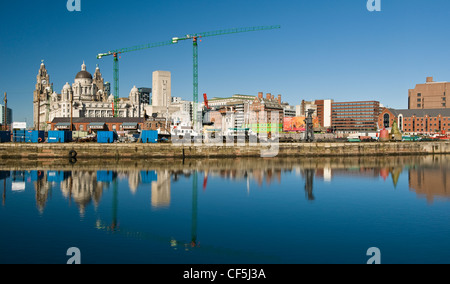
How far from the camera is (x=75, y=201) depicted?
32.5 m

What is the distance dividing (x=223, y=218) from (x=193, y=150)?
48.0 metres

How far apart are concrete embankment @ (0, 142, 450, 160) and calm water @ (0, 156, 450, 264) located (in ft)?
75.7

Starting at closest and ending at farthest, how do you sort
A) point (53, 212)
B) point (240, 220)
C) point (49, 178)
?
1. point (240, 220)
2. point (53, 212)
3. point (49, 178)

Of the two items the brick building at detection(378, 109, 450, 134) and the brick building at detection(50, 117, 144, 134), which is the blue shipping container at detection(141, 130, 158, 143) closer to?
the brick building at detection(50, 117, 144, 134)

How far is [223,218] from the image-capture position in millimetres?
26609

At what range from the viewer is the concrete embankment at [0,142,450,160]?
69938 millimetres

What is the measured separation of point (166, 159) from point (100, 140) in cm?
1787

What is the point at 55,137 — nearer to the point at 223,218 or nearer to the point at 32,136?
the point at 32,136

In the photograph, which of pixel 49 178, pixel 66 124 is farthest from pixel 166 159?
pixel 66 124

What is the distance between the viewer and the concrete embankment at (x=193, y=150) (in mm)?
69938

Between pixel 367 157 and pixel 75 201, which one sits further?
pixel 367 157

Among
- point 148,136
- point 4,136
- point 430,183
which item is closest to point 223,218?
point 430,183

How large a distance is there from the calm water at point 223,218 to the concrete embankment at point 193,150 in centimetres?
2306
